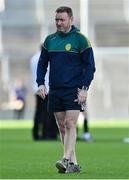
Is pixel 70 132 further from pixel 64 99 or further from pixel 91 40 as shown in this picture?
pixel 91 40

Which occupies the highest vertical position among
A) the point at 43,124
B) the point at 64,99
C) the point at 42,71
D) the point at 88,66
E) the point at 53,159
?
the point at 88,66

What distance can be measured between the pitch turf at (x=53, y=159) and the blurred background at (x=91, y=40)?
14.1 meters

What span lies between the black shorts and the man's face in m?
0.72

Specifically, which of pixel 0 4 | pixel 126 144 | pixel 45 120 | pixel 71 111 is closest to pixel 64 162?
pixel 71 111

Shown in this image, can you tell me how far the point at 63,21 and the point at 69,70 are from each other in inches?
22.8

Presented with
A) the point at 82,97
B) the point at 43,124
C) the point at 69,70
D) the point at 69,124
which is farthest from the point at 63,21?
the point at 43,124

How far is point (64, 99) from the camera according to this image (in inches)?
458

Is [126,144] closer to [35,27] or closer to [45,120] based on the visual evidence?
[45,120]

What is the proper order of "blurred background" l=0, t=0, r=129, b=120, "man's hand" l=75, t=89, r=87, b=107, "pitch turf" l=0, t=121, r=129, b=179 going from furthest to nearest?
1. "blurred background" l=0, t=0, r=129, b=120
2. "man's hand" l=75, t=89, r=87, b=107
3. "pitch turf" l=0, t=121, r=129, b=179

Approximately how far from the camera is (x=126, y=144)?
18.7 meters

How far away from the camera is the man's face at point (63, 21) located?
37.6 ft

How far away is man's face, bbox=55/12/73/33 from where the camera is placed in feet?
37.6

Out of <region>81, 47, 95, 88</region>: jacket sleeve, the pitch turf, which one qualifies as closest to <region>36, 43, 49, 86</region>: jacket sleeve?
<region>81, 47, 95, 88</region>: jacket sleeve

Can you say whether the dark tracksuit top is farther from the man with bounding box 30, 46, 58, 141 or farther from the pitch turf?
the man with bounding box 30, 46, 58, 141
